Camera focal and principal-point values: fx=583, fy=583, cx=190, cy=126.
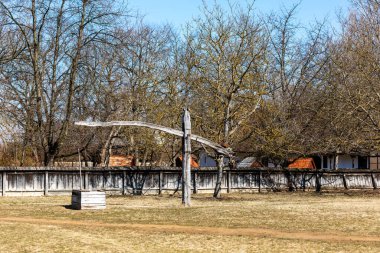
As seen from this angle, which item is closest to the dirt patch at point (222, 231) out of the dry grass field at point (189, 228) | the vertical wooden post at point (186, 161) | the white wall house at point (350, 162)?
the dry grass field at point (189, 228)

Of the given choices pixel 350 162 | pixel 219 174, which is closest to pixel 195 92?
pixel 219 174

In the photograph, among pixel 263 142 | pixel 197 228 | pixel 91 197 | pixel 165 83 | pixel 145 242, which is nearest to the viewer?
pixel 145 242

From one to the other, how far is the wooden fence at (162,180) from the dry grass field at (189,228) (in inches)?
234

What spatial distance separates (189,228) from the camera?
18.2 m

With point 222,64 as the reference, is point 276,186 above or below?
below

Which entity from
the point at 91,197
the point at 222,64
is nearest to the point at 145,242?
the point at 91,197

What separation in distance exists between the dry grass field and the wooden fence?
19.5ft

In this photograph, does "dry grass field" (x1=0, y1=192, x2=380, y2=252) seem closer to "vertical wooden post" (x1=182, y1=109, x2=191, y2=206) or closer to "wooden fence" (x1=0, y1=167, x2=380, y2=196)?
"vertical wooden post" (x1=182, y1=109, x2=191, y2=206)

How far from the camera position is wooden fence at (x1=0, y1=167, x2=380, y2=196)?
32.8 metres

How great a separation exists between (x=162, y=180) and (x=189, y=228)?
56.5ft

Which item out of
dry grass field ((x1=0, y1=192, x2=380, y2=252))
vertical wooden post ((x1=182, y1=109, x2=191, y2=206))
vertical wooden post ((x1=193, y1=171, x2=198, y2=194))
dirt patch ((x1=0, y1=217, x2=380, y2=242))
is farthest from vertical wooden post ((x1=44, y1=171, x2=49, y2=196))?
dirt patch ((x1=0, y1=217, x2=380, y2=242))

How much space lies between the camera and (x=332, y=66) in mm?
39344

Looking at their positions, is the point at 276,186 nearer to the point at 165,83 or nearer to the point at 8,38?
the point at 165,83

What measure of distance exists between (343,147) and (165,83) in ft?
41.3
